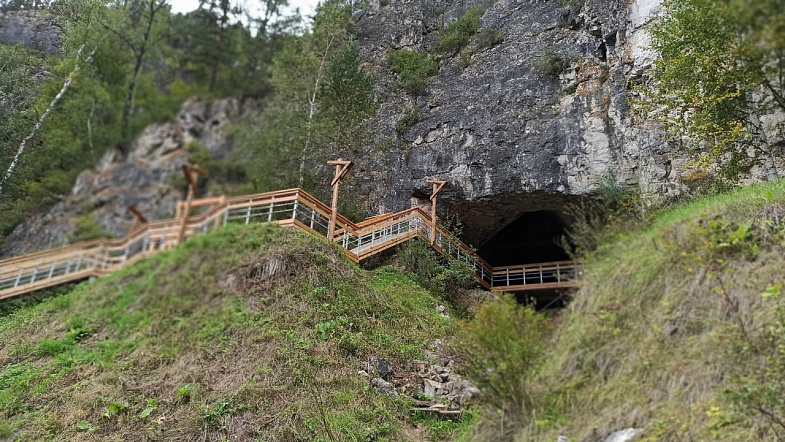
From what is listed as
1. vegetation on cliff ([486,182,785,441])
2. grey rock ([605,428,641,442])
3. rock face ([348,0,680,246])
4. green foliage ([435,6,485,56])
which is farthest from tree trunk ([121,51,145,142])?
grey rock ([605,428,641,442])

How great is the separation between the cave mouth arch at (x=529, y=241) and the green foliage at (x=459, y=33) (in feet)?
19.4

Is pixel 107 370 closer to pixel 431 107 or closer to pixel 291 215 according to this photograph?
pixel 291 215

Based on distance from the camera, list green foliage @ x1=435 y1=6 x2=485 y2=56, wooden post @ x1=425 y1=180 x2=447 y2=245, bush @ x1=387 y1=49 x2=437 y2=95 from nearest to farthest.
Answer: wooden post @ x1=425 y1=180 x2=447 y2=245, bush @ x1=387 y1=49 x2=437 y2=95, green foliage @ x1=435 y1=6 x2=485 y2=56

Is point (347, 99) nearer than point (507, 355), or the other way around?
point (507, 355)

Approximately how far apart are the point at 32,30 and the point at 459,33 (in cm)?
1159

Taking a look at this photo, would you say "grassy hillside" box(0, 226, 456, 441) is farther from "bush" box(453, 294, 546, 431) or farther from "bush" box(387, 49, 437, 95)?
"bush" box(387, 49, 437, 95)

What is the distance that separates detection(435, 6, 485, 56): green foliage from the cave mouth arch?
591cm

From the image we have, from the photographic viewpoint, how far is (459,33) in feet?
58.2

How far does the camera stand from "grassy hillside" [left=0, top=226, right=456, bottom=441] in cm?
752

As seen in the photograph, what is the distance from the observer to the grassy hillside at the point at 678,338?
5016 millimetres

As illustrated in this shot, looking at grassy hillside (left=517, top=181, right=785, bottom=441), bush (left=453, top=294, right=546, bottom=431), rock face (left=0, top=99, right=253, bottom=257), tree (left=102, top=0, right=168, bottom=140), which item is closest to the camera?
grassy hillside (left=517, top=181, right=785, bottom=441)

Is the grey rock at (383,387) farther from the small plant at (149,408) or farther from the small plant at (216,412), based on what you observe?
the small plant at (149,408)

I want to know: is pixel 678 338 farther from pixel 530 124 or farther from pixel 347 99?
pixel 347 99

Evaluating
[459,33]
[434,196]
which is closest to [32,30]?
[434,196]
